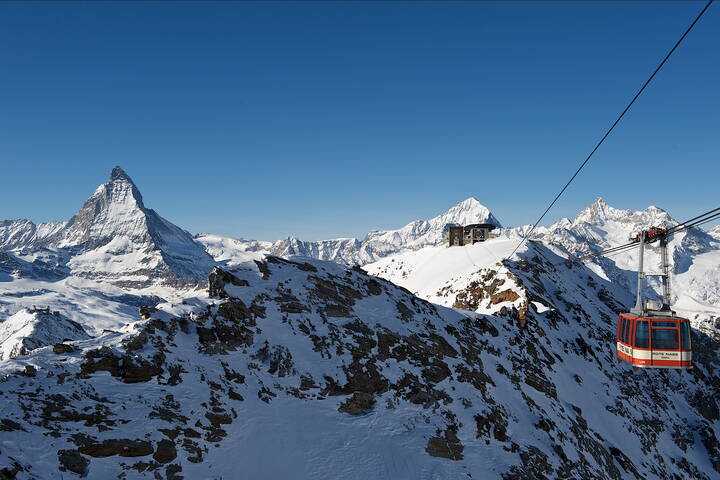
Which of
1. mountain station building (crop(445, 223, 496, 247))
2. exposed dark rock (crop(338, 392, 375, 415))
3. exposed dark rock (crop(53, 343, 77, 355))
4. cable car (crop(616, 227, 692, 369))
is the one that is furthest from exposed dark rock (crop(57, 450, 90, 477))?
mountain station building (crop(445, 223, 496, 247))

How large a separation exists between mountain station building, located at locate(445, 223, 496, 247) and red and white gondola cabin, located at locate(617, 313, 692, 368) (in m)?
75.3

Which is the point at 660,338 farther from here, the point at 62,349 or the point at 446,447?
the point at 62,349

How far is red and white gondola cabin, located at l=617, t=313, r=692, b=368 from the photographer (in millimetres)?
25141

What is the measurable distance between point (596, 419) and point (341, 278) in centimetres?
2951

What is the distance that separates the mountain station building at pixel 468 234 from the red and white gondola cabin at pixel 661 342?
75.3 m

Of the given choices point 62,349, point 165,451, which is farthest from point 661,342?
point 62,349

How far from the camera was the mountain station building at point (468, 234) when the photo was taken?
10175 centimetres

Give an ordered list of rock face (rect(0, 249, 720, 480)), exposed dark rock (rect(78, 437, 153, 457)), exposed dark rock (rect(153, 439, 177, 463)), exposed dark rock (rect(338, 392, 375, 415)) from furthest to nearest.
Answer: exposed dark rock (rect(338, 392, 375, 415))
rock face (rect(0, 249, 720, 480))
exposed dark rock (rect(153, 439, 177, 463))
exposed dark rock (rect(78, 437, 153, 457))

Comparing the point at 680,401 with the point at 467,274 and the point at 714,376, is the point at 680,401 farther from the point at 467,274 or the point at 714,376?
the point at 467,274

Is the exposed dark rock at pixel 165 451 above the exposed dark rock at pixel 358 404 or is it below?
below

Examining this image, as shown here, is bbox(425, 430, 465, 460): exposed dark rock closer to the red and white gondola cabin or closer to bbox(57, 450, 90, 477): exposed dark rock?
the red and white gondola cabin

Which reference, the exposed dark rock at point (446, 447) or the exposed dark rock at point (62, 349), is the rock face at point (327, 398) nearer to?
the exposed dark rock at point (446, 447)

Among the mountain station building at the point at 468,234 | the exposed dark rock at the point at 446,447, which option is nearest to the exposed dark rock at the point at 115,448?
the exposed dark rock at the point at 446,447

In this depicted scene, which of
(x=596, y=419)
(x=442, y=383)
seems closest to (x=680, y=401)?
(x=596, y=419)
